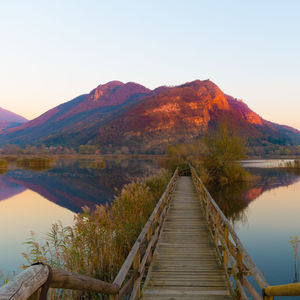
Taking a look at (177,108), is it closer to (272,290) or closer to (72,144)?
(72,144)

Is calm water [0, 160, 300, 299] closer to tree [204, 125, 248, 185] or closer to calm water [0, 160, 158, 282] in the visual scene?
calm water [0, 160, 158, 282]

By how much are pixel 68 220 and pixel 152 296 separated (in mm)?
13471

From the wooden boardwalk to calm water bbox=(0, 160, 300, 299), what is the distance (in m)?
3.25

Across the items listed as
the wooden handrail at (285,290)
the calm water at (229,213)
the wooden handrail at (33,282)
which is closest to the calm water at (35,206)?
the calm water at (229,213)

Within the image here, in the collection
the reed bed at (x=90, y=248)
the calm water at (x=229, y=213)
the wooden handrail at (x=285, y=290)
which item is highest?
the wooden handrail at (x=285, y=290)

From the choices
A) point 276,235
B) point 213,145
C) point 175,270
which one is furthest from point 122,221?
point 213,145

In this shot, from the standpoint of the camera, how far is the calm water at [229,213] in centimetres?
1073

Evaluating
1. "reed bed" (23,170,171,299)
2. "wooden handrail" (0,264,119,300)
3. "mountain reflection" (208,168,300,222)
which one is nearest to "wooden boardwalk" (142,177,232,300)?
"reed bed" (23,170,171,299)

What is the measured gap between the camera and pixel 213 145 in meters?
28.0

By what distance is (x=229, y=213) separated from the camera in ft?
56.9

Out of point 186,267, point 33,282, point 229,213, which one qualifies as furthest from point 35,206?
point 33,282

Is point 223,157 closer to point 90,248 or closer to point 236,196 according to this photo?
point 236,196

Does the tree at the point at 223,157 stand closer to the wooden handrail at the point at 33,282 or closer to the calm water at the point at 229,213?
the calm water at the point at 229,213

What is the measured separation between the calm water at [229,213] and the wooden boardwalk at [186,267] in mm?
3252
